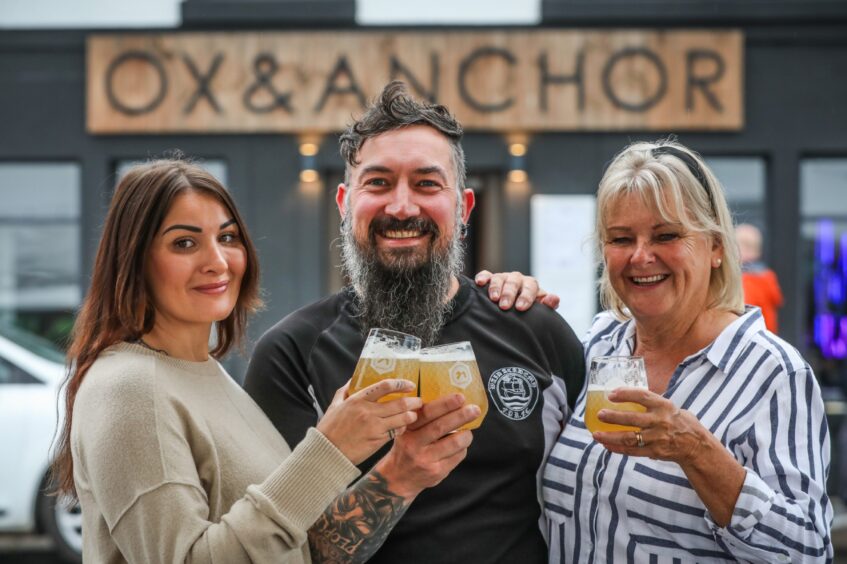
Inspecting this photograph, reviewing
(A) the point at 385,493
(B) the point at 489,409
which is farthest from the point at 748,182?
(A) the point at 385,493

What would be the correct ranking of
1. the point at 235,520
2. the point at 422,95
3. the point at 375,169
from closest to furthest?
the point at 235,520
the point at 375,169
the point at 422,95

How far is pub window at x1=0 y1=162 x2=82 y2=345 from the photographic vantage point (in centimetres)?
902

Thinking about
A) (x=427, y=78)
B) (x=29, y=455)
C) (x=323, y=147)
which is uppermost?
(x=427, y=78)

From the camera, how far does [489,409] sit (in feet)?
8.39

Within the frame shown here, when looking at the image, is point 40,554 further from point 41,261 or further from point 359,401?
point 359,401

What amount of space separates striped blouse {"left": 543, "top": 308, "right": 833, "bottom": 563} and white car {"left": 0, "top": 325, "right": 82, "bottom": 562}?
442 cm

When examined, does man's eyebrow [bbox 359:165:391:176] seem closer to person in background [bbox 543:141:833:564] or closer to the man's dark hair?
the man's dark hair

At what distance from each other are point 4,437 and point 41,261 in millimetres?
3566

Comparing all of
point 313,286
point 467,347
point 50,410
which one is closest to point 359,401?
point 467,347

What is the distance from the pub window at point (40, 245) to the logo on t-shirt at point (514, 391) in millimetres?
7341

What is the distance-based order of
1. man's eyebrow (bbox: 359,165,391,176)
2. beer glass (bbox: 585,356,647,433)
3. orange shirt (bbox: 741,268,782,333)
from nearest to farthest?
beer glass (bbox: 585,356,647,433) < man's eyebrow (bbox: 359,165,391,176) < orange shirt (bbox: 741,268,782,333)

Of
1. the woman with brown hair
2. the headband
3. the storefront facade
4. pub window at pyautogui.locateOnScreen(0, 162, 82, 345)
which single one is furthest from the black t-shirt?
pub window at pyautogui.locateOnScreen(0, 162, 82, 345)

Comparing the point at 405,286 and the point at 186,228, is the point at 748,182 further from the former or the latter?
the point at 186,228

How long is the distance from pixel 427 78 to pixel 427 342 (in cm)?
658
